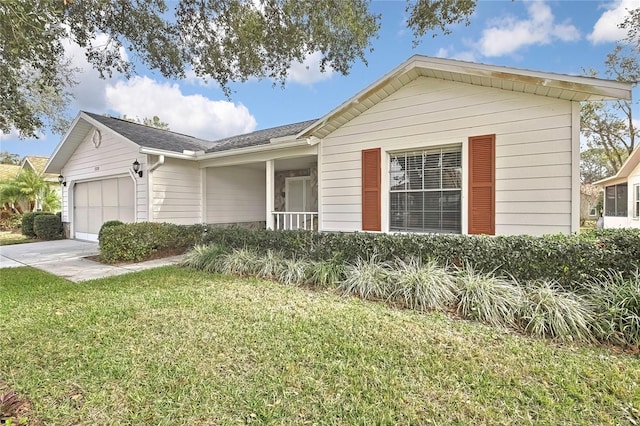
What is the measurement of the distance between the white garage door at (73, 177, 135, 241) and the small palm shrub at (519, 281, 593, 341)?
37.6 ft

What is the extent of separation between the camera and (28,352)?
10.8 feet

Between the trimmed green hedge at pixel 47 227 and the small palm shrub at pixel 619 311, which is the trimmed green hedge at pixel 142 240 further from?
the small palm shrub at pixel 619 311

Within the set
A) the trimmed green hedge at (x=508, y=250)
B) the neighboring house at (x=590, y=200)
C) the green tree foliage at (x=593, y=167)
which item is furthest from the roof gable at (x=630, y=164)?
the trimmed green hedge at (x=508, y=250)

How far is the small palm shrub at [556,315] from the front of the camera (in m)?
3.65

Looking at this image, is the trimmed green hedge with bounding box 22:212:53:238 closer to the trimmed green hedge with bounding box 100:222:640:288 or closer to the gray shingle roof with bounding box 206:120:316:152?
the trimmed green hedge with bounding box 100:222:640:288

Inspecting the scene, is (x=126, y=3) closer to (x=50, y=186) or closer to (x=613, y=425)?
(x=613, y=425)

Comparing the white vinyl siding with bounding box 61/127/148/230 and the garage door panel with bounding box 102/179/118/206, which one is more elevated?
the white vinyl siding with bounding box 61/127/148/230

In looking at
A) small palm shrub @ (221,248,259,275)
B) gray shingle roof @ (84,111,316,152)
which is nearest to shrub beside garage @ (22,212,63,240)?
gray shingle roof @ (84,111,316,152)

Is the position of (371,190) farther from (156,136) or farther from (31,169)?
(31,169)

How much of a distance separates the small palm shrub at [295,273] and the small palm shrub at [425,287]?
167 cm

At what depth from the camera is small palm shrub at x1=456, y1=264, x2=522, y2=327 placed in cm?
409

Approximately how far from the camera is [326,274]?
572 centimetres

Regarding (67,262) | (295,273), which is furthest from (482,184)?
(67,262)

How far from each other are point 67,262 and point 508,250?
10.3m
